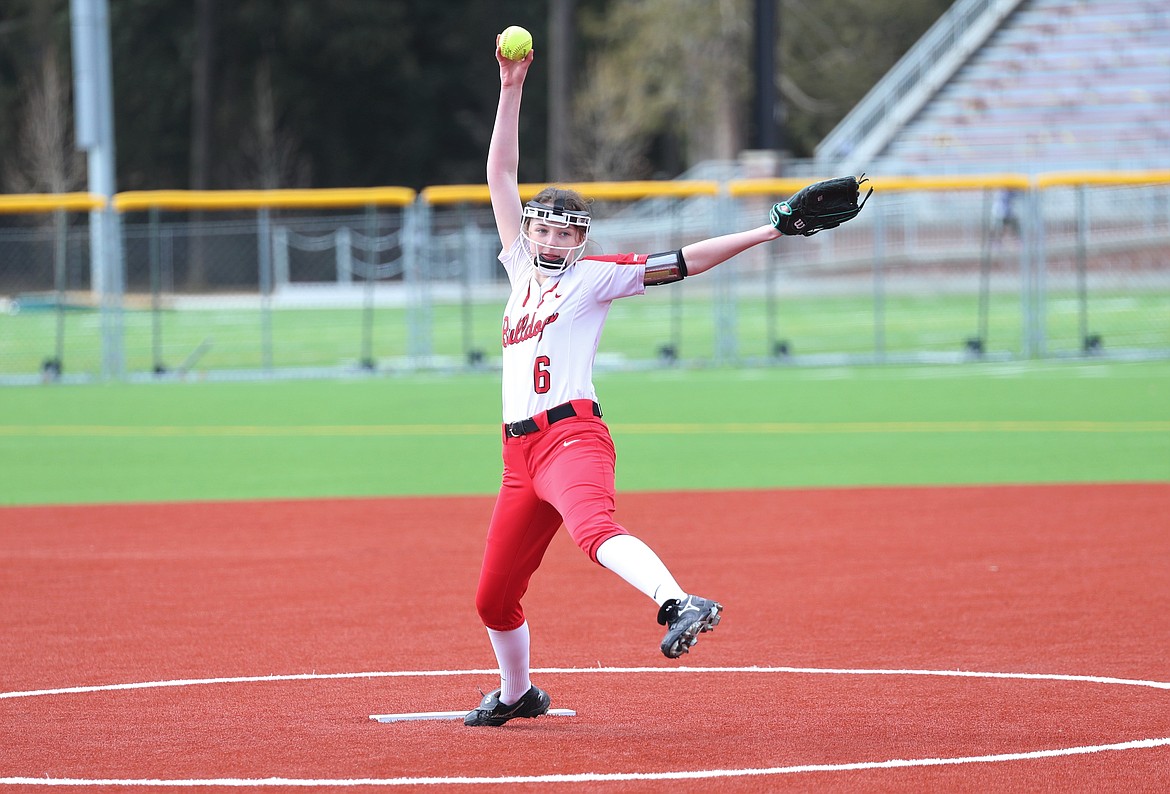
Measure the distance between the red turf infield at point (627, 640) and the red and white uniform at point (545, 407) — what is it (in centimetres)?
65

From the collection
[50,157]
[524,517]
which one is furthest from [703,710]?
[50,157]

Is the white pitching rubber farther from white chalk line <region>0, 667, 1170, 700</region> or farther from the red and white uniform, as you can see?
white chalk line <region>0, 667, 1170, 700</region>

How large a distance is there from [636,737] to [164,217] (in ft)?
152

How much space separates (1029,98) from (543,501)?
39.1m

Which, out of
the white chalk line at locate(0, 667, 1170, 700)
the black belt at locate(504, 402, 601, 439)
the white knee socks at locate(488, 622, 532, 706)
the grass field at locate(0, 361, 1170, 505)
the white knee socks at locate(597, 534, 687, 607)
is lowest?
the grass field at locate(0, 361, 1170, 505)

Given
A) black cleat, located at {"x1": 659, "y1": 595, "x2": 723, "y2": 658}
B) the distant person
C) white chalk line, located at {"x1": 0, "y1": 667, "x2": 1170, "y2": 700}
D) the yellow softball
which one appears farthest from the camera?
the distant person

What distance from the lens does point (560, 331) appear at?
19.5 feet

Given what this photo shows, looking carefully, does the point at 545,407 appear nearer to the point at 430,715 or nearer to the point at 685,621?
the point at 685,621

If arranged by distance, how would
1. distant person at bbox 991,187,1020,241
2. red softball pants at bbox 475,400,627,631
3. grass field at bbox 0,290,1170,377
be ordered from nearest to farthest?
red softball pants at bbox 475,400,627,631
grass field at bbox 0,290,1170,377
distant person at bbox 991,187,1020,241

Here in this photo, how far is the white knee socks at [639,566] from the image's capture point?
210 inches

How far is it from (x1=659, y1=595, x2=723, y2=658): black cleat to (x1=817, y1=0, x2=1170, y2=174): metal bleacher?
34.4m

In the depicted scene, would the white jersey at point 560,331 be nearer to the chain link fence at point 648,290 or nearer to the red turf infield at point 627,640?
the red turf infield at point 627,640

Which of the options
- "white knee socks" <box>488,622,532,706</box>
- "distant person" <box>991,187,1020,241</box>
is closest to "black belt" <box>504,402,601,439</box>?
"white knee socks" <box>488,622,532,706</box>

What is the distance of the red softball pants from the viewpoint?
5621mm
